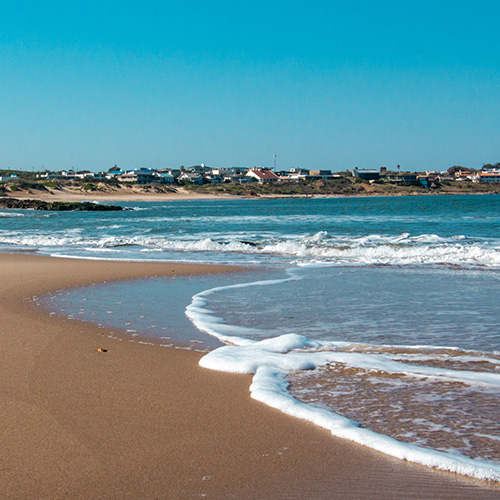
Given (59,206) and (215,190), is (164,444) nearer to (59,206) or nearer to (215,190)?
(59,206)

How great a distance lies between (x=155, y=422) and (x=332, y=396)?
136cm

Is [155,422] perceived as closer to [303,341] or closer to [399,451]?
[399,451]

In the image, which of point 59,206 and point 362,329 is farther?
point 59,206

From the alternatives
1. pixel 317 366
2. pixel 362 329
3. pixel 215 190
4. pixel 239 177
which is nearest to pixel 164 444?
pixel 317 366

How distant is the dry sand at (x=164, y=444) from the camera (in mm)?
2996

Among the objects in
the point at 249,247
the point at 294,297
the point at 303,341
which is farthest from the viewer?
the point at 249,247

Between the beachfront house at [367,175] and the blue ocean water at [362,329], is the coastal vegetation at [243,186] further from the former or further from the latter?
the blue ocean water at [362,329]

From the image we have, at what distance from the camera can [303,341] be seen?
6.00 meters

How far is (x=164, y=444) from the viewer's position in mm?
3502

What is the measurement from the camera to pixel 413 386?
4605mm

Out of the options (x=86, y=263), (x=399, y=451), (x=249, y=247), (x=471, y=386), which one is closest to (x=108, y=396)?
(x=399, y=451)

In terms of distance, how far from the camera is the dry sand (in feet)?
9.83

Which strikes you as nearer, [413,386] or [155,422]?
[155,422]

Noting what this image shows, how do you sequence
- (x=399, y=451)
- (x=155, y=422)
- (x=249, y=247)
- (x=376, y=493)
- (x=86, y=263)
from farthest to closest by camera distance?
1. (x=249, y=247)
2. (x=86, y=263)
3. (x=155, y=422)
4. (x=399, y=451)
5. (x=376, y=493)
